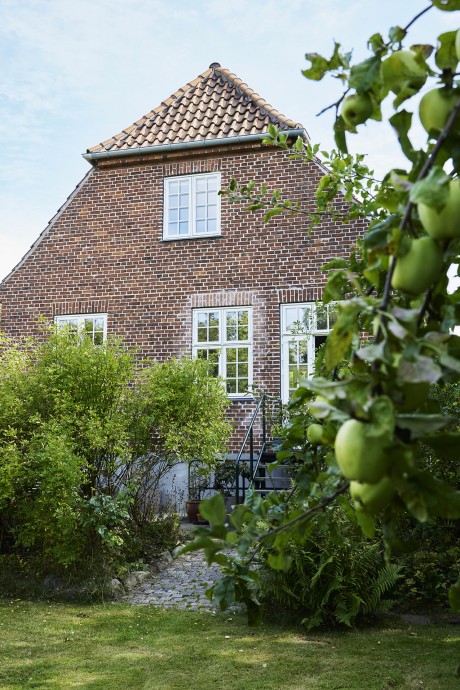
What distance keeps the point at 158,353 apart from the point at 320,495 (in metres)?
11.5

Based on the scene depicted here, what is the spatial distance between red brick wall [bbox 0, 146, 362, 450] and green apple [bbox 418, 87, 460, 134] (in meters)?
11.1

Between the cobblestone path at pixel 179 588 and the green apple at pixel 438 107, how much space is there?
593cm

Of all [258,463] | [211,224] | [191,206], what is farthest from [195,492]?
[191,206]

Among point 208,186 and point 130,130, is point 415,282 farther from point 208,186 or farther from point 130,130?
point 130,130

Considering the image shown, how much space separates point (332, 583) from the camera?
5.67 metres

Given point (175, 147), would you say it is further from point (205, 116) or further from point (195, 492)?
point (195, 492)

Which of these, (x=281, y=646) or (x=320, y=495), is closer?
(x=320, y=495)

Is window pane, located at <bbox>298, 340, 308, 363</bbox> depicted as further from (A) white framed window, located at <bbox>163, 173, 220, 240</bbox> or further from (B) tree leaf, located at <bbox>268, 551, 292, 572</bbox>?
(B) tree leaf, located at <bbox>268, 551, 292, 572</bbox>

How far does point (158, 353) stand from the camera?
12.9 metres

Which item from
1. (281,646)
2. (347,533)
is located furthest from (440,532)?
(281,646)

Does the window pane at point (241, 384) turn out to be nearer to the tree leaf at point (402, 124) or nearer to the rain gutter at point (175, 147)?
the rain gutter at point (175, 147)

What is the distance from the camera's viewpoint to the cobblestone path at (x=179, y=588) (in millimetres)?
6816

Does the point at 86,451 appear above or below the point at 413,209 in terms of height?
below

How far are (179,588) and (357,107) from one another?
7086 mm
